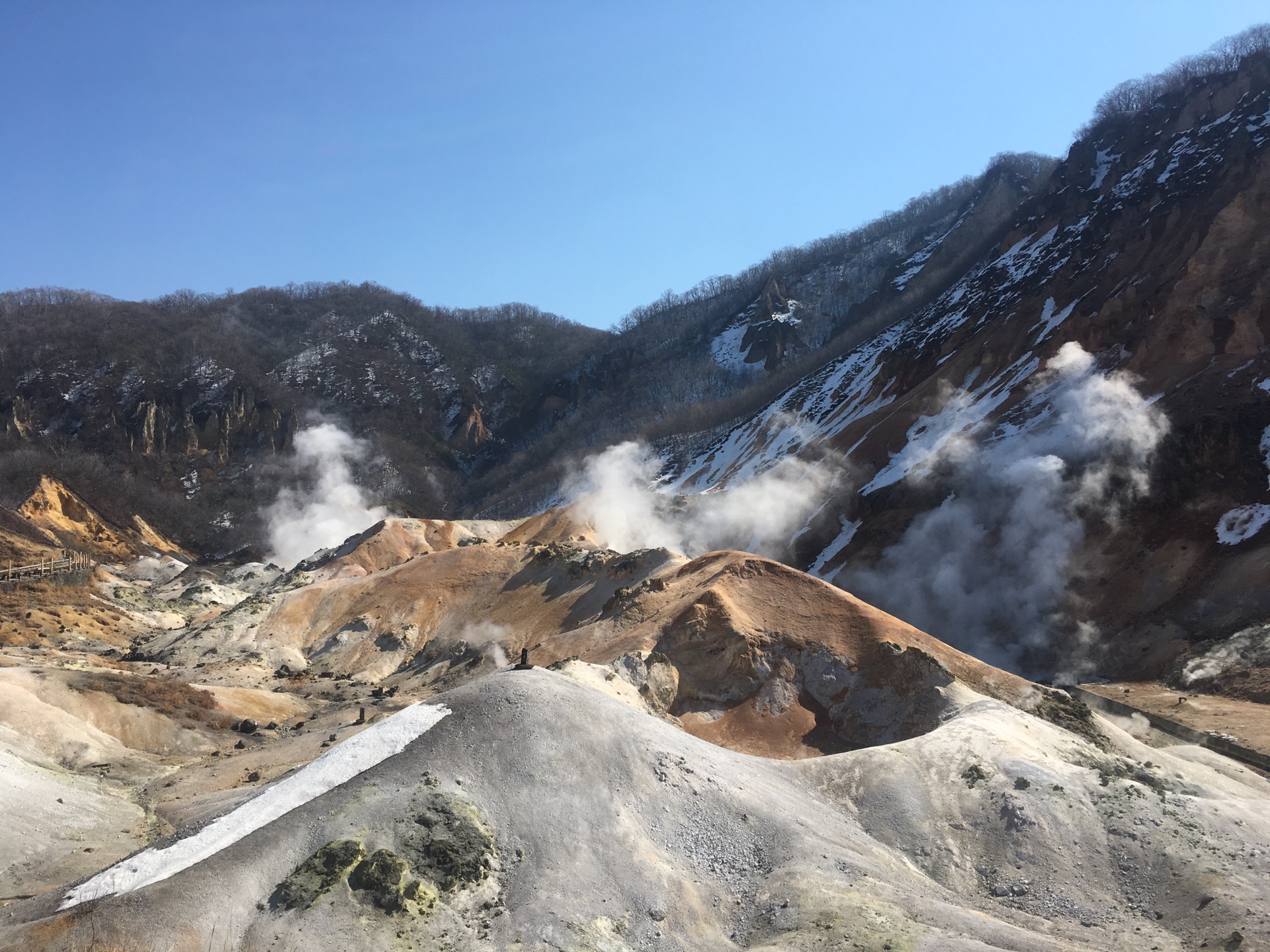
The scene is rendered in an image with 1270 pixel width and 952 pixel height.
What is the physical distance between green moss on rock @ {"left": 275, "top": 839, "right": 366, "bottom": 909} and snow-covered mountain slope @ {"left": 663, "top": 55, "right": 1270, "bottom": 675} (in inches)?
1253

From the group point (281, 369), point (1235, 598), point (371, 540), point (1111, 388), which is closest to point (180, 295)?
point (281, 369)

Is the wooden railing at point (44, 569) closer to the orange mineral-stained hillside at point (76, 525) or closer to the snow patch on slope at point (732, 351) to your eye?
the orange mineral-stained hillside at point (76, 525)

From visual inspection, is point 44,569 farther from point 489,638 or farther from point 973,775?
point 973,775

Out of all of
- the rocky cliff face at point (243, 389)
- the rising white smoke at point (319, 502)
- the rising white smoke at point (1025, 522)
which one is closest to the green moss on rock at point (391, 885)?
the rising white smoke at point (1025, 522)

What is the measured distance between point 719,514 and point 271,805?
53.4 metres

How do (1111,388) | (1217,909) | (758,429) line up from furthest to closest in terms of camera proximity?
1. (758,429)
2. (1111,388)
3. (1217,909)

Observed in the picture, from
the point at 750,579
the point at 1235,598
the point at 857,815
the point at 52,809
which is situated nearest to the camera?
the point at 857,815

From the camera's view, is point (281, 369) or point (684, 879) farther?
point (281, 369)

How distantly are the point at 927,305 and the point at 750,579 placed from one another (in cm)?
7027

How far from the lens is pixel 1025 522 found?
44719 mm

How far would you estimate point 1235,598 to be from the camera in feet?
112

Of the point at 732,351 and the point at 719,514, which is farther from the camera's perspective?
the point at 732,351

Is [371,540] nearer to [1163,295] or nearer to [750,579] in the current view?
[750,579]

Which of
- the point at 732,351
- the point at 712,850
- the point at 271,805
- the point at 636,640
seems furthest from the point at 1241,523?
the point at 732,351
